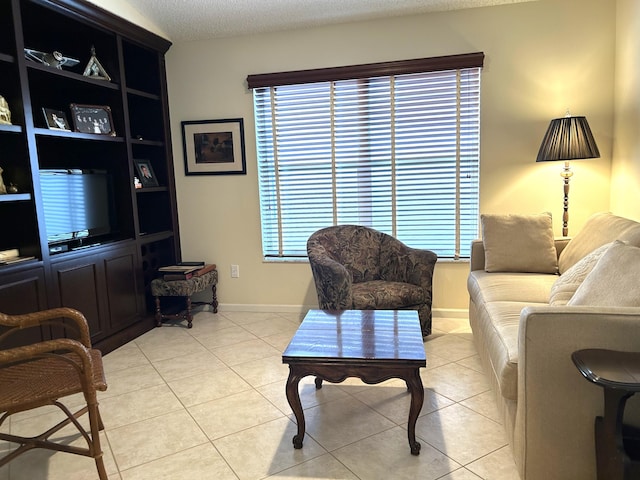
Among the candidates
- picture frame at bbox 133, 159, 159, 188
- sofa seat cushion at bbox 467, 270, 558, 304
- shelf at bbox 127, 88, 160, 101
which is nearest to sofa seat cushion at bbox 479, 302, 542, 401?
sofa seat cushion at bbox 467, 270, 558, 304

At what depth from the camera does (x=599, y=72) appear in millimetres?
3377

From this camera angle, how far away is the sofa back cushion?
2325mm

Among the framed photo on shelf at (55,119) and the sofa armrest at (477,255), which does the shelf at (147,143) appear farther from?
the sofa armrest at (477,255)

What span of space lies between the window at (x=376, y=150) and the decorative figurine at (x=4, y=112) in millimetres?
1862

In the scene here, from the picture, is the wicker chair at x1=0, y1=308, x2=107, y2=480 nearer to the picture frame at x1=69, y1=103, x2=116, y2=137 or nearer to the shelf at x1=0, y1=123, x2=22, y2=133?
the shelf at x1=0, y1=123, x2=22, y2=133

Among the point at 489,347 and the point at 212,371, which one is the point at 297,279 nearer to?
the point at 212,371

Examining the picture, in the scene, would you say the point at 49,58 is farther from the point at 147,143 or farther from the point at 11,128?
the point at 147,143

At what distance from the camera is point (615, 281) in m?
1.75

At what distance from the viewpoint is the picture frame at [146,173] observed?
12.7 feet

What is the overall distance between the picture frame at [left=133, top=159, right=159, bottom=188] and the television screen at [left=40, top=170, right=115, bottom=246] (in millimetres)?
340

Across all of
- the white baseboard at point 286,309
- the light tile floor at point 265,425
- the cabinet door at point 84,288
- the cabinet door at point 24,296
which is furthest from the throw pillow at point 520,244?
the cabinet door at point 24,296

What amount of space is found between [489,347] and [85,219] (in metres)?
2.80

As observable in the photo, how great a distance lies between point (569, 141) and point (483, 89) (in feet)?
2.63

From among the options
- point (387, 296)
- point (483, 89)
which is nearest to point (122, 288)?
point (387, 296)
